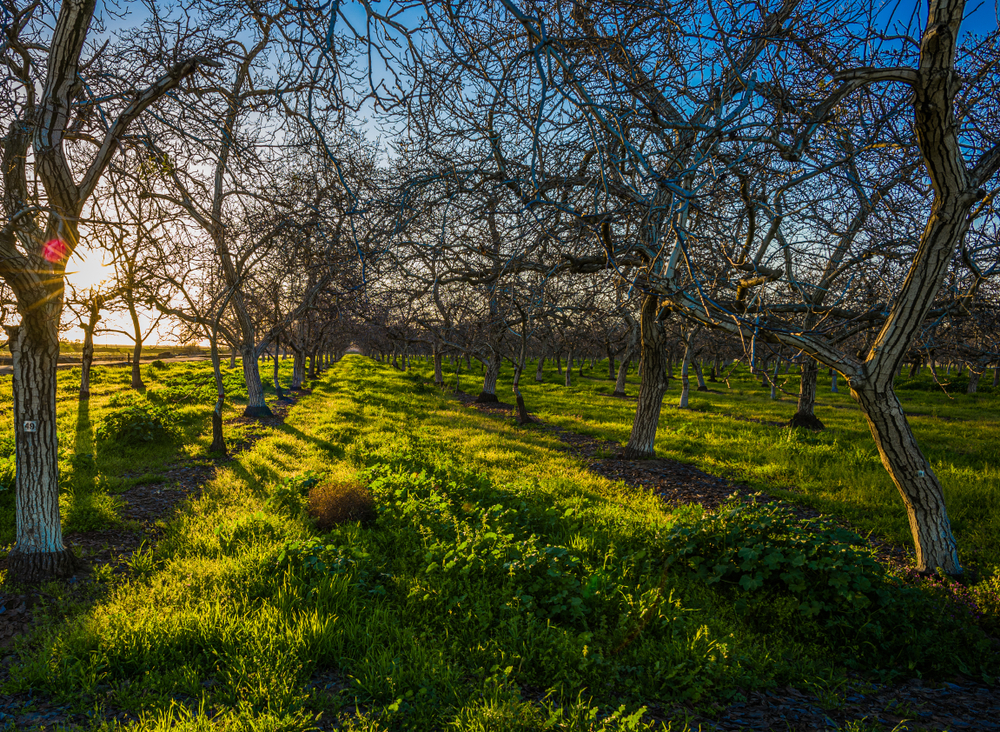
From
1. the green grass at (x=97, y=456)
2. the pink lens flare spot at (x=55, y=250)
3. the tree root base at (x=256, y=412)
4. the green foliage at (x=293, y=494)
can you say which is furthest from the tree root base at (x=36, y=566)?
the tree root base at (x=256, y=412)

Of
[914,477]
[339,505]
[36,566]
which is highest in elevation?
[914,477]

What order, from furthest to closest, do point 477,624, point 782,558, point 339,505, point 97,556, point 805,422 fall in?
point 805,422 → point 339,505 → point 97,556 → point 782,558 → point 477,624

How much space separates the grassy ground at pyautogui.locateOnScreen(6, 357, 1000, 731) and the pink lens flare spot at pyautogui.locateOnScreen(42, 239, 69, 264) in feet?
10.8

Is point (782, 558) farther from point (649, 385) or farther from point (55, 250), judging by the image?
point (55, 250)

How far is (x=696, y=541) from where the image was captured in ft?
16.6

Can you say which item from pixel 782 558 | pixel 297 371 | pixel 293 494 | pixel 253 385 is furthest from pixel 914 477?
pixel 297 371

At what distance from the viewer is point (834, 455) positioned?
10.1 m

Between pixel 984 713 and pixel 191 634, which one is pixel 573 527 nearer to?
pixel 984 713

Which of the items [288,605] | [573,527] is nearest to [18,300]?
[288,605]

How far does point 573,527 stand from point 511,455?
4.35 metres

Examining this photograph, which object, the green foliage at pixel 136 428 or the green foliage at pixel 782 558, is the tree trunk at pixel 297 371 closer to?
the green foliage at pixel 136 428

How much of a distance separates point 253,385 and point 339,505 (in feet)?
37.5

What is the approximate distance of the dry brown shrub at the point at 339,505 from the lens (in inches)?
233

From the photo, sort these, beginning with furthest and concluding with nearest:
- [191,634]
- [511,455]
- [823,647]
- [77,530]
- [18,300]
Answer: [511,455] < [77,530] < [18,300] < [823,647] < [191,634]
